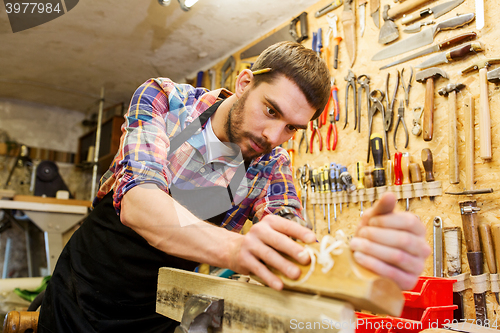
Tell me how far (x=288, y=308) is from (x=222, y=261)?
0.18 metres

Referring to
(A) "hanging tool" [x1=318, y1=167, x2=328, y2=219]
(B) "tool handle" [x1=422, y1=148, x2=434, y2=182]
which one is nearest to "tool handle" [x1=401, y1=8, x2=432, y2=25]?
(B) "tool handle" [x1=422, y1=148, x2=434, y2=182]

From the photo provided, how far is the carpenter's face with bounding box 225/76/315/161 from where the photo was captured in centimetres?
117

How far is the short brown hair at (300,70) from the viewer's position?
3.88 ft

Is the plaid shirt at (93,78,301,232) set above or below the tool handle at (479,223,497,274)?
above

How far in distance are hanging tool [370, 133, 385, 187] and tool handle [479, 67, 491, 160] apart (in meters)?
0.52

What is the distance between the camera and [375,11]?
2248mm

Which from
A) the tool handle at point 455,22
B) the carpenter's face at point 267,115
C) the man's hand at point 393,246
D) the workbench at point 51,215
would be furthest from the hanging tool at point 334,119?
the workbench at point 51,215

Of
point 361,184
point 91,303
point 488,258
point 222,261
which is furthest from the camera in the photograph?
point 361,184

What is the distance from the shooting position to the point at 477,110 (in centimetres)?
167

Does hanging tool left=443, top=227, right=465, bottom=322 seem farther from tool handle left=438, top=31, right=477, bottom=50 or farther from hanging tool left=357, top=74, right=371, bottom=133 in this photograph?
tool handle left=438, top=31, right=477, bottom=50

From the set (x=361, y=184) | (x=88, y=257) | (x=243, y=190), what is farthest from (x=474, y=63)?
(x=88, y=257)

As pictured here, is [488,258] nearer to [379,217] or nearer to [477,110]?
[477,110]

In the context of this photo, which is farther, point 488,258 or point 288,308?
point 488,258

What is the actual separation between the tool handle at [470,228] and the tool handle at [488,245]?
23mm
